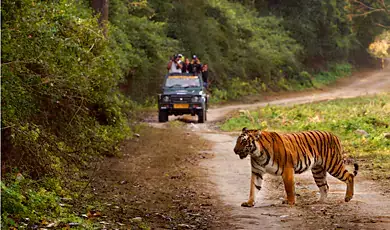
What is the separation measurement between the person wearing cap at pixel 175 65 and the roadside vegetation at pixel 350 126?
10.0 feet

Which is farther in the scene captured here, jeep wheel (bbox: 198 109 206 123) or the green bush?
jeep wheel (bbox: 198 109 206 123)

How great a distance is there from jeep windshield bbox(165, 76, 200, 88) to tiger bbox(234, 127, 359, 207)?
16653 mm

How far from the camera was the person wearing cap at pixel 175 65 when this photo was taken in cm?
2882

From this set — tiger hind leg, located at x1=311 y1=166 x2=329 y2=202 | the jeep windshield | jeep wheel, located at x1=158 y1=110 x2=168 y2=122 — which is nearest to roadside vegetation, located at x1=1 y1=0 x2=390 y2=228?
jeep wheel, located at x1=158 y1=110 x2=168 y2=122

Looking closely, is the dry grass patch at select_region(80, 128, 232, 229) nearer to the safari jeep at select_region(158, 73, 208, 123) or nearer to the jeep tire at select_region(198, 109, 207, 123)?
the safari jeep at select_region(158, 73, 208, 123)

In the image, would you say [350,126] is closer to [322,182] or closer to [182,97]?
[182,97]

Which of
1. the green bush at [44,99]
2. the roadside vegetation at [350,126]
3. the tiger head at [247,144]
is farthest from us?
A: the roadside vegetation at [350,126]

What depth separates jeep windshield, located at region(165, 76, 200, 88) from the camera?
2786cm

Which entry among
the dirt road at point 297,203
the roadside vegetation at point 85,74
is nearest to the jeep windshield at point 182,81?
the roadside vegetation at point 85,74

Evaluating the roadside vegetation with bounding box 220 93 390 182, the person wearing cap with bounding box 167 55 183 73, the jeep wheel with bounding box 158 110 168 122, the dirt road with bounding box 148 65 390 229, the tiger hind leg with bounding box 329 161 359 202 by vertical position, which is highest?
the person wearing cap with bounding box 167 55 183 73

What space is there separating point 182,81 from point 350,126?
8.58m

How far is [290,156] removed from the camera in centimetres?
1063

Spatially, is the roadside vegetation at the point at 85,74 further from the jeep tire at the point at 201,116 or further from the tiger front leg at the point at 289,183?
the tiger front leg at the point at 289,183

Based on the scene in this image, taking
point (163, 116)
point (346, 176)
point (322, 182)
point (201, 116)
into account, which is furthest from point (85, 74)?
point (201, 116)
